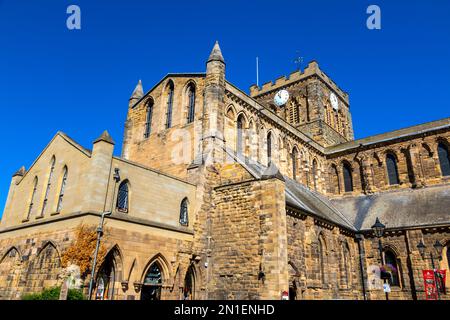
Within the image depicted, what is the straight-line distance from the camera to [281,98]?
43.4 m

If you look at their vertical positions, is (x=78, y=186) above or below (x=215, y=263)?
above

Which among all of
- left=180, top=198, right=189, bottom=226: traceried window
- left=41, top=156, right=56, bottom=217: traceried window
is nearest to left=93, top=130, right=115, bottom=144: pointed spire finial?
left=41, top=156, right=56, bottom=217: traceried window

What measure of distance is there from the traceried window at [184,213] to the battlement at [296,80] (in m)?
28.2

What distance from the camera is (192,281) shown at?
707 inches

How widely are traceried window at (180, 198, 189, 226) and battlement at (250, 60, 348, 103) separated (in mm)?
28199

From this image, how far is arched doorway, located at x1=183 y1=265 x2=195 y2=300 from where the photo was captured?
17663mm

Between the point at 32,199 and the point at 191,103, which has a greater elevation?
the point at 191,103

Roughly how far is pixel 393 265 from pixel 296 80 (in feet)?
81.4

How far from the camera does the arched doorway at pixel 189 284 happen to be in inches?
695

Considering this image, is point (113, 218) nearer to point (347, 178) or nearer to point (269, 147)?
point (269, 147)

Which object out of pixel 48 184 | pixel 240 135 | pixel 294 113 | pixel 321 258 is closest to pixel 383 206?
pixel 321 258
